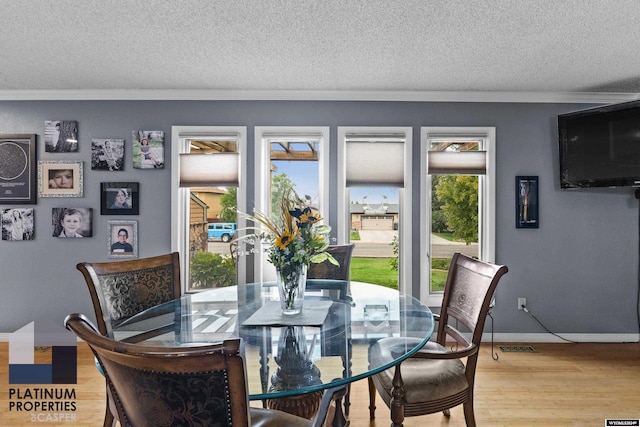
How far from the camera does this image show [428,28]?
2.27 m

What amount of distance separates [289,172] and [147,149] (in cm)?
136

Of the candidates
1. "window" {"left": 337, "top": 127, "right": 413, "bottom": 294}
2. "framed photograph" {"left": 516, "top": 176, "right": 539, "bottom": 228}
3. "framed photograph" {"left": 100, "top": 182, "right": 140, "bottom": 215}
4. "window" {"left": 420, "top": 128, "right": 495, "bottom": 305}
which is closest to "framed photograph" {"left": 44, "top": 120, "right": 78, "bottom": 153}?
"framed photograph" {"left": 100, "top": 182, "right": 140, "bottom": 215}

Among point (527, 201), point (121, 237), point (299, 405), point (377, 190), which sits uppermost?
point (377, 190)

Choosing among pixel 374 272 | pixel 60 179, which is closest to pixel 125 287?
pixel 60 179

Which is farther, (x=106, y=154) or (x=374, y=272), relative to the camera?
(x=374, y=272)

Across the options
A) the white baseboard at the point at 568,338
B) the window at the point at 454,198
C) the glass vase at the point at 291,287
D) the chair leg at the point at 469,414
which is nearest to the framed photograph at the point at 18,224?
the glass vase at the point at 291,287

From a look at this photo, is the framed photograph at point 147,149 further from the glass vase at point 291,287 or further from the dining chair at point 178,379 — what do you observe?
the dining chair at point 178,379

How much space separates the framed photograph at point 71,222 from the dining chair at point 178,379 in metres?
2.97

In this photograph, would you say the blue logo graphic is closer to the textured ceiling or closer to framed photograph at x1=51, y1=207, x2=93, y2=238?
framed photograph at x1=51, y1=207, x2=93, y2=238

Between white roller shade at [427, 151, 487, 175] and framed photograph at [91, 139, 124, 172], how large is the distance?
2.97m

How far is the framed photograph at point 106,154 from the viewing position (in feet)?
11.4

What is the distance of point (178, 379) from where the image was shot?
2.82 ft

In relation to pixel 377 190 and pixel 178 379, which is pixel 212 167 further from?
pixel 178 379

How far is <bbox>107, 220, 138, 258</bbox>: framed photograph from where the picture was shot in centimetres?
348
